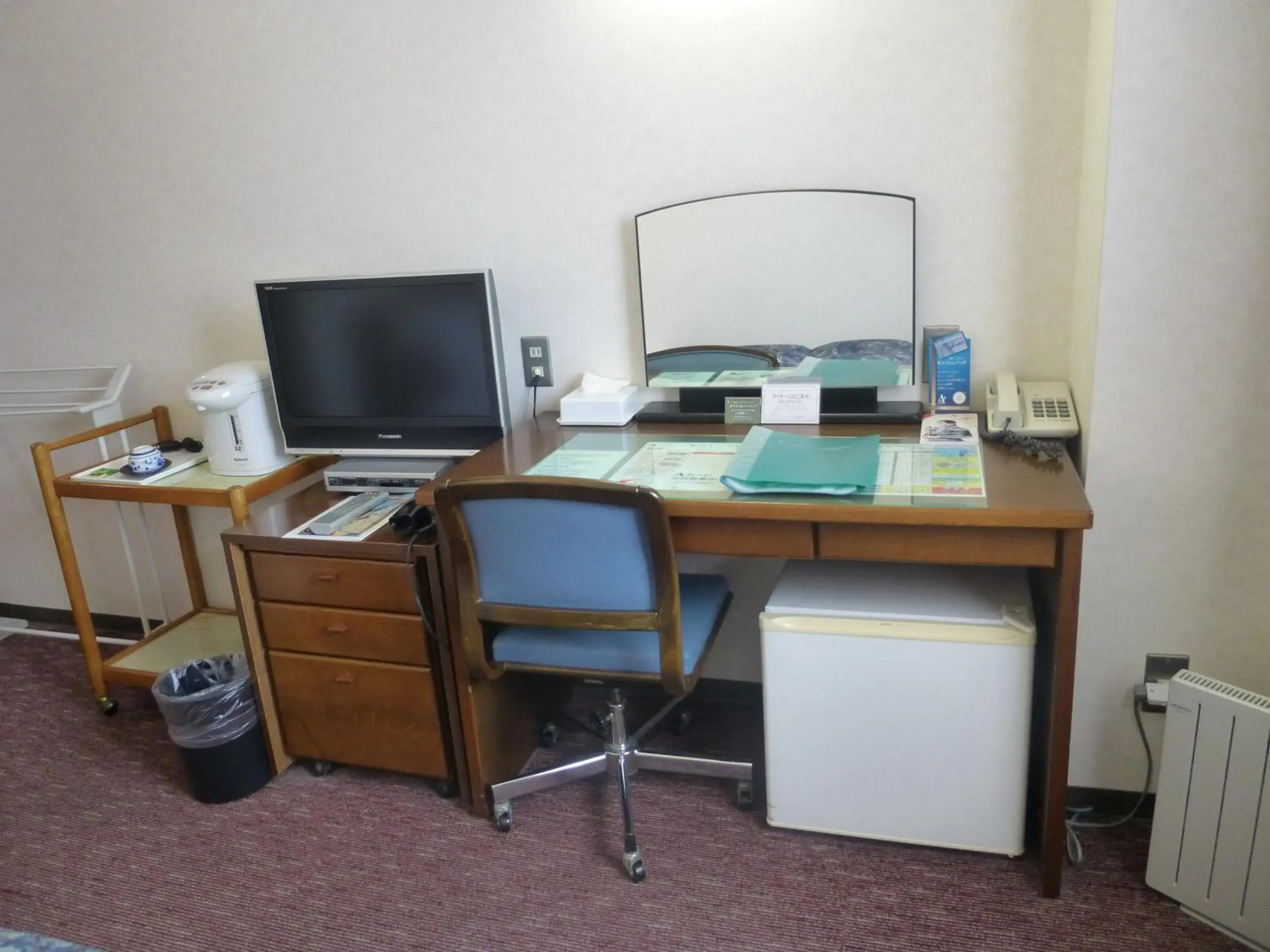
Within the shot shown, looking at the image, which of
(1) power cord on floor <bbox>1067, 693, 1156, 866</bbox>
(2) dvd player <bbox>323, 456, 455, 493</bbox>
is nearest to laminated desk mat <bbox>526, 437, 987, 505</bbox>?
(2) dvd player <bbox>323, 456, 455, 493</bbox>

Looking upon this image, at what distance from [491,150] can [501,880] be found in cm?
169

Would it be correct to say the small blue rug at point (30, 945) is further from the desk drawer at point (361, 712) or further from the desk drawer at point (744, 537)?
the desk drawer at point (744, 537)

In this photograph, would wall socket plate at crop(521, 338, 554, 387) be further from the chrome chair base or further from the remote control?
the chrome chair base

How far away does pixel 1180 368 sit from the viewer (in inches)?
65.8

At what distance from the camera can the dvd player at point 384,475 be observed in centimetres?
230

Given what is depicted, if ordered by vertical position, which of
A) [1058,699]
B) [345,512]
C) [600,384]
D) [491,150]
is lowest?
[1058,699]

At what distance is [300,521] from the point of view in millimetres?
2160

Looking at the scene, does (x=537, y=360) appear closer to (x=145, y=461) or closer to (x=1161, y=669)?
(x=145, y=461)

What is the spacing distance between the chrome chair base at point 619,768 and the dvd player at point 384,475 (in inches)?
28.7

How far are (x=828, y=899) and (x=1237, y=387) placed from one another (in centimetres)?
123

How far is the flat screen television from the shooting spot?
7.34 feet

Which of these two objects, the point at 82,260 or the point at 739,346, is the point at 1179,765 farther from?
the point at 82,260

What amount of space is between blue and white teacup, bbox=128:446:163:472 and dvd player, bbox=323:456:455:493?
49cm

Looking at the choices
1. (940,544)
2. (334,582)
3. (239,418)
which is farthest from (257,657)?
(940,544)
